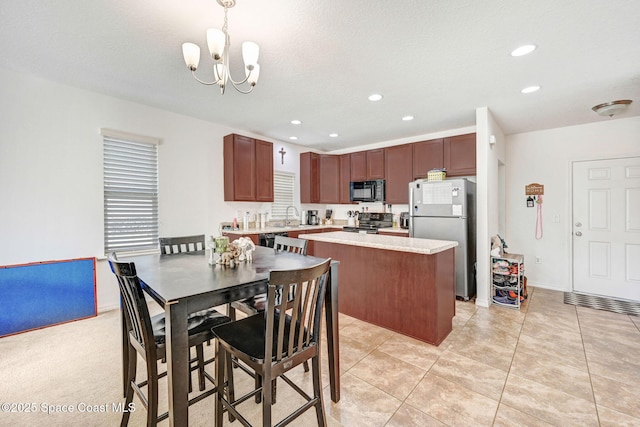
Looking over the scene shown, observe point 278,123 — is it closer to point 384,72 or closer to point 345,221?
point 384,72

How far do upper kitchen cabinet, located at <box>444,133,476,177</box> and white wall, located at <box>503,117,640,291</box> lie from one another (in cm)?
111

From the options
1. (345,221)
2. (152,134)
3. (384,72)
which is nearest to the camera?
(384,72)

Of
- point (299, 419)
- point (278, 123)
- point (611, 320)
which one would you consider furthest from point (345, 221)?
point (299, 419)

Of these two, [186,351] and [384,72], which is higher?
[384,72]

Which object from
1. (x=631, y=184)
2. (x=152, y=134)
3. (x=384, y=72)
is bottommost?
(x=631, y=184)

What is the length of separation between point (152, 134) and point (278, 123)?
1.72 metres

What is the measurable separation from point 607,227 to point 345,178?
406 centimetres

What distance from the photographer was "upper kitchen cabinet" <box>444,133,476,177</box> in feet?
13.2

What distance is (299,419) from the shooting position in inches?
64.3

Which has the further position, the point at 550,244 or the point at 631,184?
the point at 550,244

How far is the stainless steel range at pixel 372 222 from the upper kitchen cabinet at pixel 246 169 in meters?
1.80

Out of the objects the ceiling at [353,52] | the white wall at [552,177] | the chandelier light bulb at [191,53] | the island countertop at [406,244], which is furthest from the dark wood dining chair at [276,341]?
the white wall at [552,177]

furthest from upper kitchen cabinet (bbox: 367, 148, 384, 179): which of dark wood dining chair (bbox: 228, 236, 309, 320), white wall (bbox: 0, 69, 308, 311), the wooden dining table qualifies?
the wooden dining table

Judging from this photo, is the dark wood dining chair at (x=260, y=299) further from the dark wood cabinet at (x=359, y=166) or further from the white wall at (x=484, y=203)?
the dark wood cabinet at (x=359, y=166)
